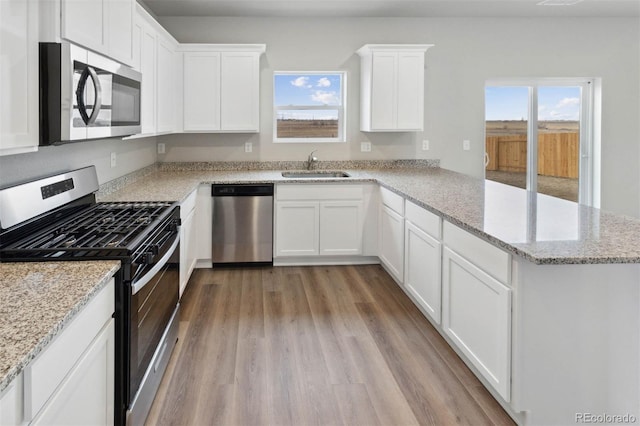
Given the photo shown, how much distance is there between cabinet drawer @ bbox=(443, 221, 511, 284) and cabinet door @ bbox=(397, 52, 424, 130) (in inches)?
98.9

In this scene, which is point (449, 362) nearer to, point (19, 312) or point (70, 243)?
point (70, 243)

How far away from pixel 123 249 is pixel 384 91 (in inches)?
150

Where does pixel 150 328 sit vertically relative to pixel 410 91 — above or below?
below

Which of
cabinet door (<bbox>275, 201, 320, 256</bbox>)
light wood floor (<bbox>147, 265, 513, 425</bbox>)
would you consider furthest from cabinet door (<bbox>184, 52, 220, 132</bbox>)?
light wood floor (<bbox>147, 265, 513, 425</bbox>)

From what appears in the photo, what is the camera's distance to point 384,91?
17.4ft

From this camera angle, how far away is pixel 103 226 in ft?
8.10

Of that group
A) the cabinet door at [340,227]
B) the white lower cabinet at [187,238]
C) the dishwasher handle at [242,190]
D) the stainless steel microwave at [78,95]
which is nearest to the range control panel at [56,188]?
the stainless steel microwave at [78,95]

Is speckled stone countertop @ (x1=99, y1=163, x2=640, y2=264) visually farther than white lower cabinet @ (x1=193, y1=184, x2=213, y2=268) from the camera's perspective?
No

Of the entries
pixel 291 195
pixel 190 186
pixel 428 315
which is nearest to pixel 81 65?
pixel 190 186

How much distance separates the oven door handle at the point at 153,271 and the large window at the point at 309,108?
299 cm

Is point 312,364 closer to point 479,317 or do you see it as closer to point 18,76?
point 479,317

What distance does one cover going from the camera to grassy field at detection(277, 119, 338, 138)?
19.1ft

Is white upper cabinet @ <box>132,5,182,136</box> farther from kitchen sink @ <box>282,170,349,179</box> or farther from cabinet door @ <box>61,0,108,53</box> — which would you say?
kitchen sink @ <box>282,170,349,179</box>

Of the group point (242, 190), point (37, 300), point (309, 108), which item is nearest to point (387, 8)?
→ point (309, 108)
